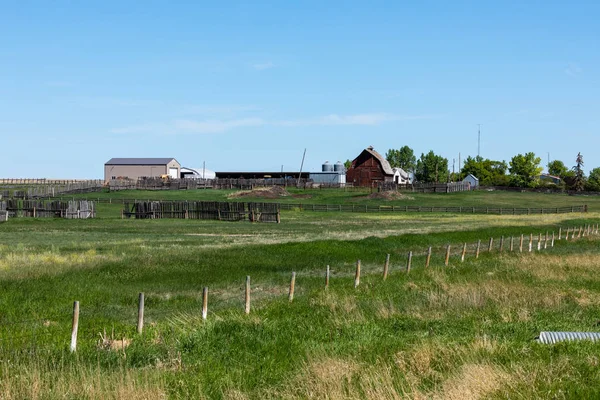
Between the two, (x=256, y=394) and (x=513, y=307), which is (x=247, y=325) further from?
(x=513, y=307)

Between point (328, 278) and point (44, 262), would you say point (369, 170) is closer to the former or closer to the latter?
point (44, 262)

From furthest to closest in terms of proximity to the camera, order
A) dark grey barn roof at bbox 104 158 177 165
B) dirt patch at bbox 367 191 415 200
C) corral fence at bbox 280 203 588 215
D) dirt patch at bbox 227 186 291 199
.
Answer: dark grey barn roof at bbox 104 158 177 165
dirt patch at bbox 227 186 291 199
dirt patch at bbox 367 191 415 200
corral fence at bbox 280 203 588 215

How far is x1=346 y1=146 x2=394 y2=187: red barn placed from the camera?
15700 cm

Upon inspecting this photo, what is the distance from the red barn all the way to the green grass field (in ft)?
359

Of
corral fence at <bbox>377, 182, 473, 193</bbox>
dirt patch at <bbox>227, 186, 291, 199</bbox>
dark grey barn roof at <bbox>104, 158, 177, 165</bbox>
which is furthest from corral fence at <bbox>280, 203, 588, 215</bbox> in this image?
dark grey barn roof at <bbox>104, 158, 177, 165</bbox>

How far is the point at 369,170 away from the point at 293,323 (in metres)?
139

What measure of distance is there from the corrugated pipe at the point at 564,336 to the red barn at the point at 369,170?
138m

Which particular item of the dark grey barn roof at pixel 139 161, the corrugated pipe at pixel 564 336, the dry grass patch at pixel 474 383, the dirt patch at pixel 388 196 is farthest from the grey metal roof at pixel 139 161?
the dry grass patch at pixel 474 383

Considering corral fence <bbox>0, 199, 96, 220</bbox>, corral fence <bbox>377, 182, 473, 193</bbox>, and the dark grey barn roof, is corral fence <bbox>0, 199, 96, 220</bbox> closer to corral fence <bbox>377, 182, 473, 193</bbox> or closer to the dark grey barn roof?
corral fence <bbox>377, 182, 473, 193</bbox>

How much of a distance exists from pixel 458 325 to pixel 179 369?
7.91 metres

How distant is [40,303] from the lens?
80.3 ft

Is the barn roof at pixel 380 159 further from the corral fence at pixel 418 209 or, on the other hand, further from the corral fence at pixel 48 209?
the corral fence at pixel 48 209

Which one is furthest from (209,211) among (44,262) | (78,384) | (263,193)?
(78,384)

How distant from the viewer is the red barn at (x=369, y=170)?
515ft
